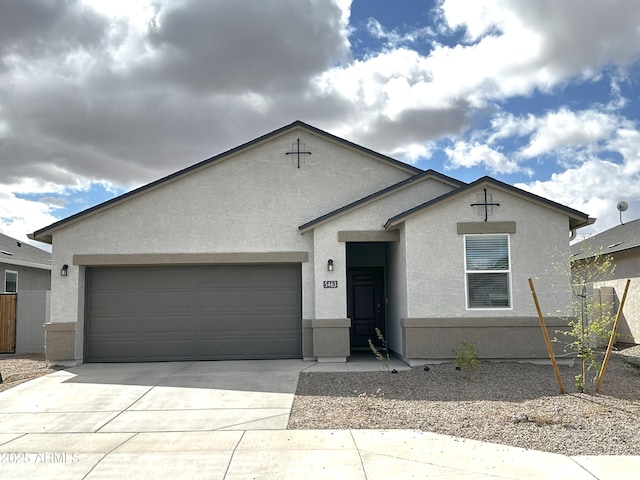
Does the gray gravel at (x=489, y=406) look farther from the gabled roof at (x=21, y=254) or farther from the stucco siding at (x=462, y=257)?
the gabled roof at (x=21, y=254)

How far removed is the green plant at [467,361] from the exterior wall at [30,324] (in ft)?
39.6

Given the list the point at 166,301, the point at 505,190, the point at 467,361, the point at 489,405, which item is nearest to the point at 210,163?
the point at 166,301

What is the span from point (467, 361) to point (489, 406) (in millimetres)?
2087

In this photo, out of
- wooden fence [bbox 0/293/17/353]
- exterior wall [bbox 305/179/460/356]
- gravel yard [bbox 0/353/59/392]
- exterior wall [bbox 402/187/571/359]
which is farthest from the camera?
wooden fence [bbox 0/293/17/353]

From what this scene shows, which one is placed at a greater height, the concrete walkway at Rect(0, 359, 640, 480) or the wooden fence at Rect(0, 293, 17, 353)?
the wooden fence at Rect(0, 293, 17, 353)

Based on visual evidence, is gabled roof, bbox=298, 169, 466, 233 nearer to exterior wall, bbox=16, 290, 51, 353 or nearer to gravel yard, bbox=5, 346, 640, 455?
gravel yard, bbox=5, 346, 640, 455

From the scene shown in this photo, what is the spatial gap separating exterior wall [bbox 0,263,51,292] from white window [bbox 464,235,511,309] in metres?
17.1

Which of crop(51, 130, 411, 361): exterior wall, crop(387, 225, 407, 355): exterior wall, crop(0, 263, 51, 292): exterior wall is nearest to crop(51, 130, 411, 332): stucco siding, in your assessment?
crop(51, 130, 411, 361): exterior wall

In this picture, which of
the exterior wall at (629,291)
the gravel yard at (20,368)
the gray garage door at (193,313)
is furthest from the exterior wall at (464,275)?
the gravel yard at (20,368)

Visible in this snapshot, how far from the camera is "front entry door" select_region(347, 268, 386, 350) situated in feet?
50.8

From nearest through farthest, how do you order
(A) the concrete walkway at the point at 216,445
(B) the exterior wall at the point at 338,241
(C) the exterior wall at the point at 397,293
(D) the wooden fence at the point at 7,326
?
(A) the concrete walkway at the point at 216,445
(C) the exterior wall at the point at 397,293
(B) the exterior wall at the point at 338,241
(D) the wooden fence at the point at 7,326

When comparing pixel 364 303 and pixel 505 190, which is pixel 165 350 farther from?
pixel 505 190

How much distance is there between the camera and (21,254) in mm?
21781

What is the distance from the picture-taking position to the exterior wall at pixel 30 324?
16.0 metres
